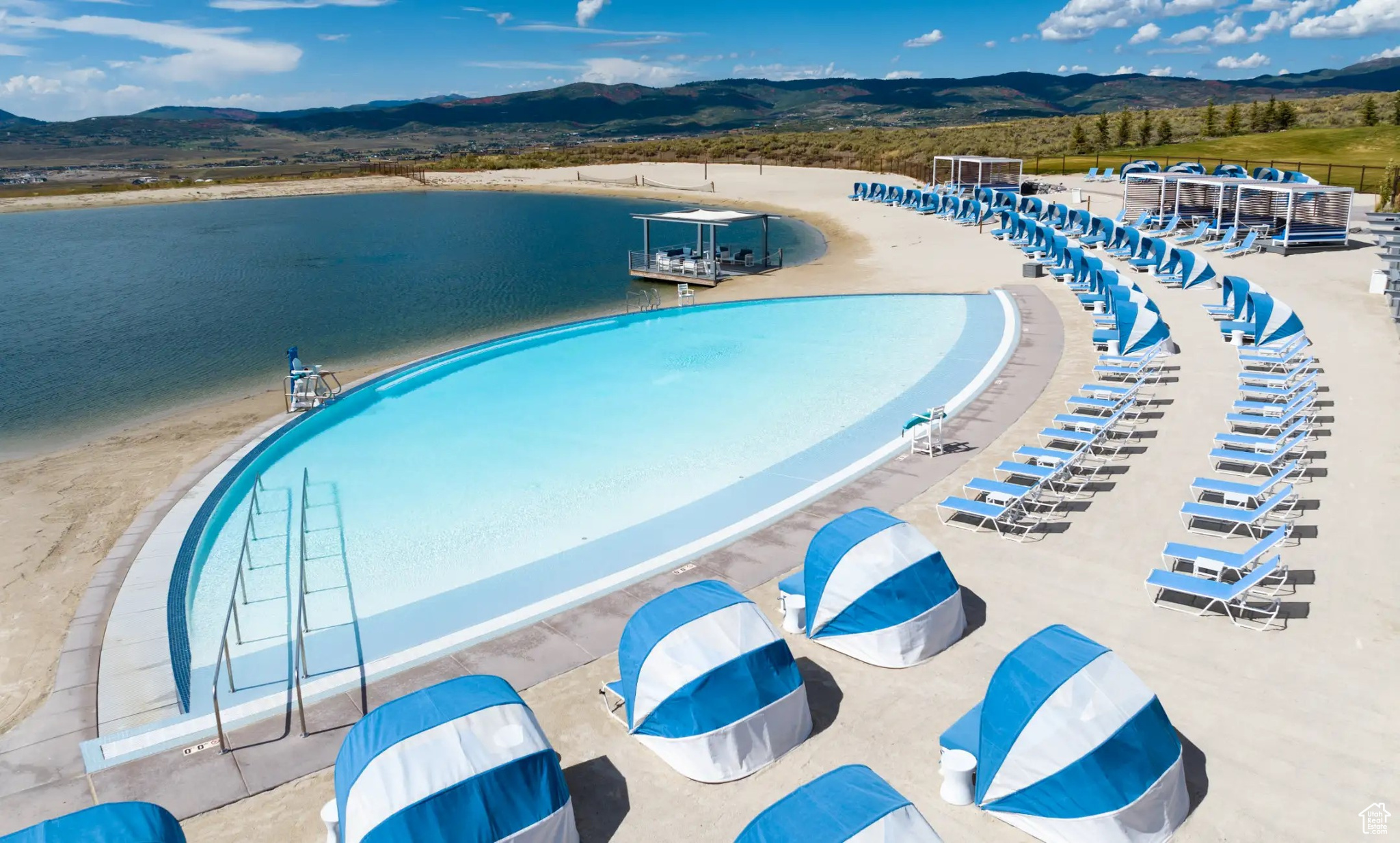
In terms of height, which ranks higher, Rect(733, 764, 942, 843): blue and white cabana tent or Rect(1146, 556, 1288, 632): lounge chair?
Rect(733, 764, 942, 843): blue and white cabana tent

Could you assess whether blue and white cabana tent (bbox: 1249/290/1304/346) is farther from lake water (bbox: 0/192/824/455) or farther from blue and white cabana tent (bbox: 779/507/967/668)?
lake water (bbox: 0/192/824/455)

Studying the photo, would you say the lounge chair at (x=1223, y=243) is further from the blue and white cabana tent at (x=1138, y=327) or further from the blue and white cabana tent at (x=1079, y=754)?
the blue and white cabana tent at (x=1079, y=754)

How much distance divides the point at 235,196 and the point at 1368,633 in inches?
3602

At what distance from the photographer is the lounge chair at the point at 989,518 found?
34.3 ft

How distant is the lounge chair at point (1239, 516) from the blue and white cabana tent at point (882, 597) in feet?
11.7

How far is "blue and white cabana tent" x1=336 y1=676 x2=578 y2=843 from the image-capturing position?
5.47 m

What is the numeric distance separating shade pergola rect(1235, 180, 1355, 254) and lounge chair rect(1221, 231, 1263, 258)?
0.45 meters

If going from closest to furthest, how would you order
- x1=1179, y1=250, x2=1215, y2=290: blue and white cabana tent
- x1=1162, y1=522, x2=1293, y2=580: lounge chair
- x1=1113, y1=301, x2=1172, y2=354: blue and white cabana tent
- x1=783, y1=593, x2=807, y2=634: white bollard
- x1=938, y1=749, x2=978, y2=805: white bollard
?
1. x1=938, y1=749, x2=978, y2=805: white bollard
2. x1=783, y1=593, x2=807, y2=634: white bollard
3. x1=1162, y1=522, x2=1293, y2=580: lounge chair
4. x1=1113, y1=301, x2=1172, y2=354: blue and white cabana tent
5. x1=1179, y1=250, x2=1215, y2=290: blue and white cabana tent

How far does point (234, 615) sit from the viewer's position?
915 cm

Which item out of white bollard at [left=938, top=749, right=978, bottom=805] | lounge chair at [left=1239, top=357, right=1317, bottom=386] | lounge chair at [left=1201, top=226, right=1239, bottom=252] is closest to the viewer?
white bollard at [left=938, top=749, right=978, bottom=805]

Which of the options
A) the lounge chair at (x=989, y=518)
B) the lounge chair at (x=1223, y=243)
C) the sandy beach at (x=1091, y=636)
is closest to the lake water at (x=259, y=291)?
the sandy beach at (x=1091, y=636)

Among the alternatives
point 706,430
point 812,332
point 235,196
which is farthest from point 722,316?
point 235,196

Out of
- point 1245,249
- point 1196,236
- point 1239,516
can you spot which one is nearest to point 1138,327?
point 1239,516

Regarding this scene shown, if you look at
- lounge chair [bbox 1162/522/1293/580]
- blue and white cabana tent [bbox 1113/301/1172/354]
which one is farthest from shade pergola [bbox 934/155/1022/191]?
lounge chair [bbox 1162/522/1293/580]
